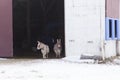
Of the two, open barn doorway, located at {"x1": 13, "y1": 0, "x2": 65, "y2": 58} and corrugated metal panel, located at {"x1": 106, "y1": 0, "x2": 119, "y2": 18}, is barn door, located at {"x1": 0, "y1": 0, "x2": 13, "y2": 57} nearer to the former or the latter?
open barn doorway, located at {"x1": 13, "y1": 0, "x2": 65, "y2": 58}

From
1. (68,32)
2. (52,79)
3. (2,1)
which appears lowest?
(52,79)

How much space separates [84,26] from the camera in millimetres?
21344

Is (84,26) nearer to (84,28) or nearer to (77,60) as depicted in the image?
(84,28)

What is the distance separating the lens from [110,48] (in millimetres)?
22625

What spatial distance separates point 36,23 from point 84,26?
8.91m

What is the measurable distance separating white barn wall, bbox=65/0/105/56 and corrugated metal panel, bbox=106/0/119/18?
0.70m

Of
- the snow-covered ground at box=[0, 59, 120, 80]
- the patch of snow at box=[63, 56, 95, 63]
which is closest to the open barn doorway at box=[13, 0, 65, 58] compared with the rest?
the patch of snow at box=[63, 56, 95, 63]

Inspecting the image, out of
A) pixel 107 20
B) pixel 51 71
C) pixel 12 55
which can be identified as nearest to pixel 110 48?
pixel 107 20

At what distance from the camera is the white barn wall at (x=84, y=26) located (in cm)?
2127

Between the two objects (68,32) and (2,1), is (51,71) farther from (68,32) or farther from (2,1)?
(2,1)

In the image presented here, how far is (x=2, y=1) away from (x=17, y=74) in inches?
335

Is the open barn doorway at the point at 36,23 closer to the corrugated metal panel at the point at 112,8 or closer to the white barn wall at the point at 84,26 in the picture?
the corrugated metal panel at the point at 112,8

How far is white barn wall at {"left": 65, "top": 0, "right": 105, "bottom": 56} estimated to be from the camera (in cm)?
2127

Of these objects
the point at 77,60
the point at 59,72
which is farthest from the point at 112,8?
the point at 59,72
